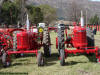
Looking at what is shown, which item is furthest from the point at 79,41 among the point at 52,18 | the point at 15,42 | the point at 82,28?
the point at 52,18

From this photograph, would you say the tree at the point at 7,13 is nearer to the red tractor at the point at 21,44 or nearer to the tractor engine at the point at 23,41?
the red tractor at the point at 21,44

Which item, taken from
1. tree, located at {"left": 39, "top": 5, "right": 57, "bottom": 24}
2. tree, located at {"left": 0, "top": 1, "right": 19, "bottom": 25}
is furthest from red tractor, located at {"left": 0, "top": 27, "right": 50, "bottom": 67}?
tree, located at {"left": 39, "top": 5, "right": 57, "bottom": 24}

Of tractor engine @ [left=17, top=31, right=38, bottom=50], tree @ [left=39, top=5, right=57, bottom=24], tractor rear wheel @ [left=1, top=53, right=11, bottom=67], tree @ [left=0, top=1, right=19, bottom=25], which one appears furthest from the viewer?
tree @ [left=39, top=5, right=57, bottom=24]

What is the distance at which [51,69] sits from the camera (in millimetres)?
5469

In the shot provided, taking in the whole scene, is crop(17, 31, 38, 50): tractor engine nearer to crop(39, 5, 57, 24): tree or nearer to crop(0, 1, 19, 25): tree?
crop(0, 1, 19, 25): tree

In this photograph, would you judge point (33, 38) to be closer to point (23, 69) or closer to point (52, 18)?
point (23, 69)

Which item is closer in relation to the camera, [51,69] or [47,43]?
[51,69]

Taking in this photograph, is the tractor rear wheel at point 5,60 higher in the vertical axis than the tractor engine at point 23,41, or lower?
lower

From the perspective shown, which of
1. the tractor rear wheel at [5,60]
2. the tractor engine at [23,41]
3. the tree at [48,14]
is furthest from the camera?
the tree at [48,14]

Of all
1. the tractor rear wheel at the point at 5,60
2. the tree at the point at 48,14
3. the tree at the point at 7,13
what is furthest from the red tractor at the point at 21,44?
the tree at the point at 48,14

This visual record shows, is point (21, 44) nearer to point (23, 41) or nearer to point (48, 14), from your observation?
point (23, 41)

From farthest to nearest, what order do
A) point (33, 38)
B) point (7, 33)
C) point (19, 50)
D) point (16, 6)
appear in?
point (16, 6)
point (7, 33)
point (33, 38)
point (19, 50)

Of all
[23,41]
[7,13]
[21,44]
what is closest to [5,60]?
[21,44]

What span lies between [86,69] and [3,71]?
2.54m
